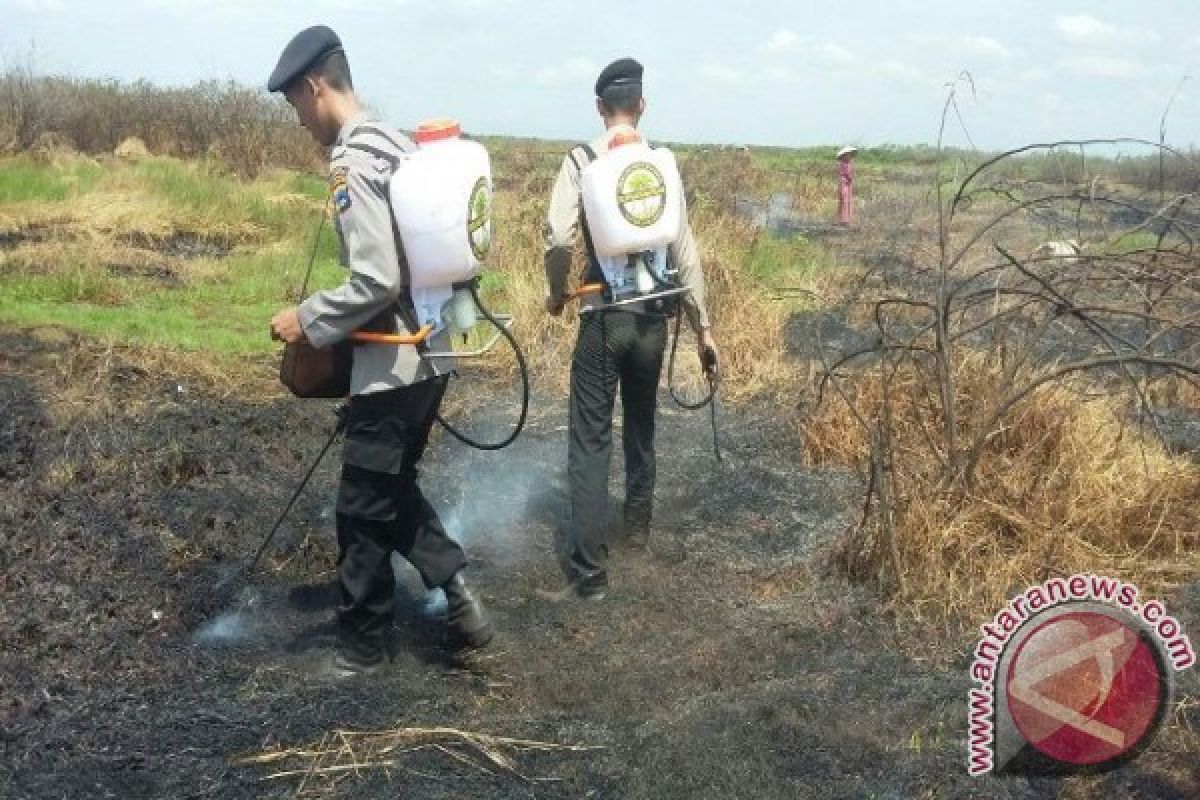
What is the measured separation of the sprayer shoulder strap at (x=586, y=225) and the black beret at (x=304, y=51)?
1.12 m

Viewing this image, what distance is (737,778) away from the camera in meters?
2.78

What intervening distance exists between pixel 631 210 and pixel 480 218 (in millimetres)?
896

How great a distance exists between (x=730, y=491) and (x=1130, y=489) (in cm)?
182

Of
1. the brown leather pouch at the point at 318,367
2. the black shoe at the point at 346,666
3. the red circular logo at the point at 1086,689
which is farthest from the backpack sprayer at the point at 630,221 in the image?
the red circular logo at the point at 1086,689

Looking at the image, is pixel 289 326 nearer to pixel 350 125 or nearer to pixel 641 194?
pixel 350 125

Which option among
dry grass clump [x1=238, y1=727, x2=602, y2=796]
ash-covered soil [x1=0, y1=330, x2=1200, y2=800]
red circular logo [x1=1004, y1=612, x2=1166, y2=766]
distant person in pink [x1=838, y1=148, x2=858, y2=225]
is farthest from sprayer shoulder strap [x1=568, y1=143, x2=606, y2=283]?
distant person in pink [x1=838, y1=148, x2=858, y2=225]

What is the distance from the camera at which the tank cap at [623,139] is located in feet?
13.4

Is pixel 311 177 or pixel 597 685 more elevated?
pixel 311 177

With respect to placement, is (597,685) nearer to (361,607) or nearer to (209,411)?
(361,607)

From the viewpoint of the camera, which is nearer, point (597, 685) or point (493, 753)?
point (493, 753)

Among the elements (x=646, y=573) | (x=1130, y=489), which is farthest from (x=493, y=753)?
(x=1130, y=489)

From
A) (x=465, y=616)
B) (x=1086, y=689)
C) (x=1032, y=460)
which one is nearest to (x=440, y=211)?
(x=465, y=616)

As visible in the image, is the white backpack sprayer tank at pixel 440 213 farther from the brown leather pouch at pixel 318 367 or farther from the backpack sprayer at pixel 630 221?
the backpack sprayer at pixel 630 221

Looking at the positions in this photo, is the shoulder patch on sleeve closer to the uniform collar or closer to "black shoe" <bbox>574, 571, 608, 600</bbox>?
the uniform collar
